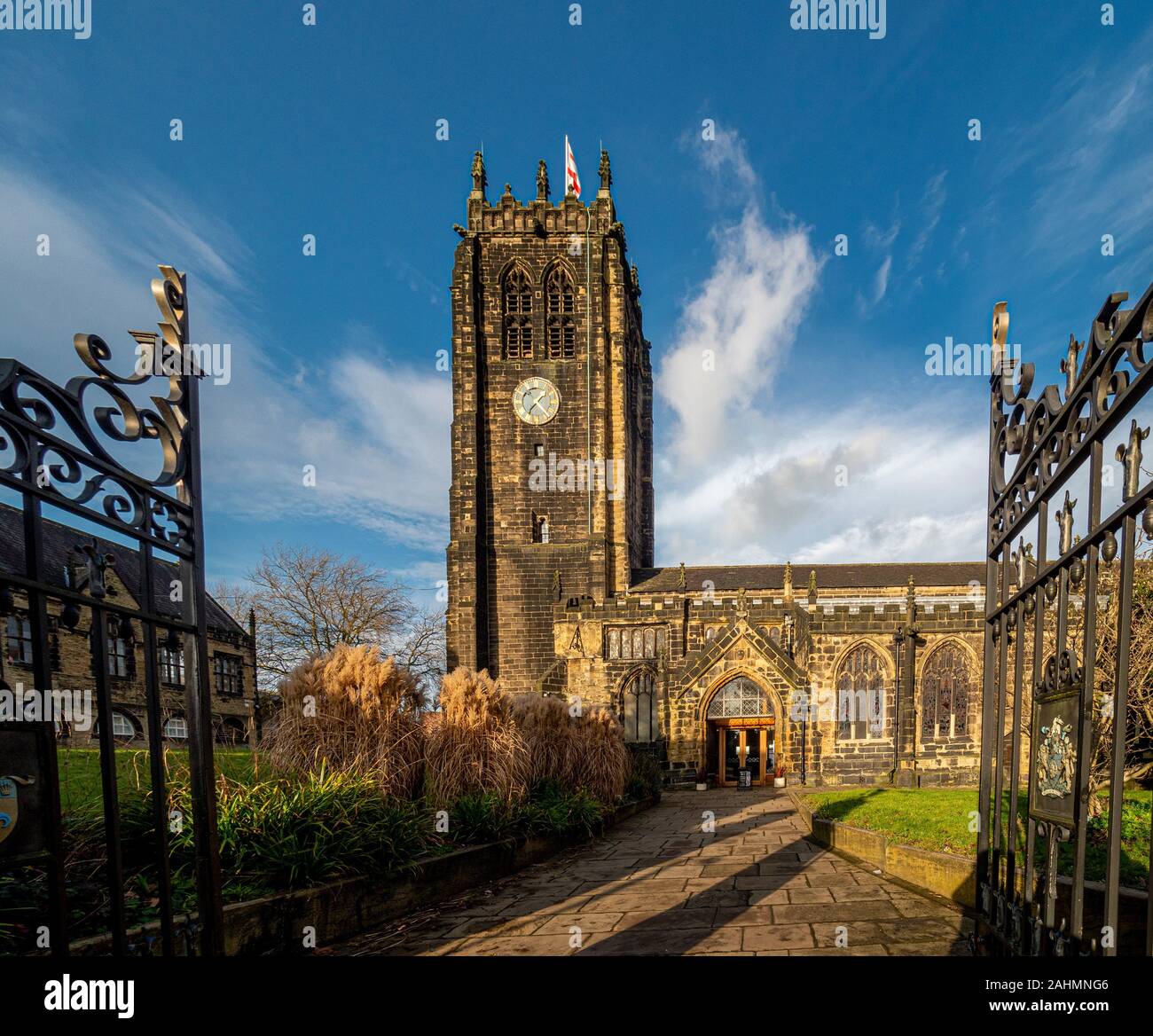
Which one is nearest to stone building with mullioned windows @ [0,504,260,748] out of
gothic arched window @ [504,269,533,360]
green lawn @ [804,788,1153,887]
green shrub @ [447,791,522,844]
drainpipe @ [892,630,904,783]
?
green shrub @ [447,791,522,844]

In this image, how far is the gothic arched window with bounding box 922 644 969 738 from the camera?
25.7m

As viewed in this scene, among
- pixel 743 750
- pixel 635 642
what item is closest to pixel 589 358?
pixel 635 642

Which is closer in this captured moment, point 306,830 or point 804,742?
point 306,830

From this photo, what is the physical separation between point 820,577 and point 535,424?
17.0 metres

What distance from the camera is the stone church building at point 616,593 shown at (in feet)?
83.8

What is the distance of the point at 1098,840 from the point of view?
793cm

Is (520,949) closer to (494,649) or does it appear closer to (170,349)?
(170,349)

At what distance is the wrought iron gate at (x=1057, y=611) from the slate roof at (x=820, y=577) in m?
30.2

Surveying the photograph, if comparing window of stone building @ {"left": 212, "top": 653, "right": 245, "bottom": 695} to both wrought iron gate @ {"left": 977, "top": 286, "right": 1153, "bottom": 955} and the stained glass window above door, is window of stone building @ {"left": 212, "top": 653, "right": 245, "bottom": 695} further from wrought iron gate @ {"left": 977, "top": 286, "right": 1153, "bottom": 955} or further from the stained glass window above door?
wrought iron gate @ {"left": 977, "top": 286, "right": 1153, "bottom": 955}

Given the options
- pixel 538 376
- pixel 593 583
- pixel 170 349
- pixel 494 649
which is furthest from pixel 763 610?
pixel 170 349

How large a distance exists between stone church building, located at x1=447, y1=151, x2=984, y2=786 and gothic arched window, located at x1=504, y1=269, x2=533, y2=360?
9 cm

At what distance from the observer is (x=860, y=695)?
1020 inches

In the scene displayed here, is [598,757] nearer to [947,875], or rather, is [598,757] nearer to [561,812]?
[561,812]
